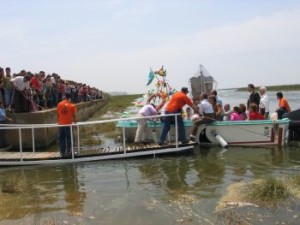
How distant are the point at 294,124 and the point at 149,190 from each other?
710 centimetres

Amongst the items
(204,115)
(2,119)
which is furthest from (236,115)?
(2,119)

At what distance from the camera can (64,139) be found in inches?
488

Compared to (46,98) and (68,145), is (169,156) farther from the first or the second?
(46,98)

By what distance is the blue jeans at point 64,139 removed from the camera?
12200 mm

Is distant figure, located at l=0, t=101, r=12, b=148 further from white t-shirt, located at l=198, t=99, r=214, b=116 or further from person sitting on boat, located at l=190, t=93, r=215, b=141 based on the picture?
white t-shirt, located at l=198, t=99, r=214, b=116

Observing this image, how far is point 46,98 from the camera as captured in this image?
61.8 ft

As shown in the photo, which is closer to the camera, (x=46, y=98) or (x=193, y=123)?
(x=193, y=123)

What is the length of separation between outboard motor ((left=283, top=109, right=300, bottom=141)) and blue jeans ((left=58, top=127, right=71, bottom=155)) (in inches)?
280

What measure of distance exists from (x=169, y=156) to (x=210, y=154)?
1.31m

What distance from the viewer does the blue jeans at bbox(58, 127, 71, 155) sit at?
12.2m

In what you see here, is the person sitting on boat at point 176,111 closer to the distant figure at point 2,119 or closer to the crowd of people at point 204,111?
the crowd of people at point 204,111

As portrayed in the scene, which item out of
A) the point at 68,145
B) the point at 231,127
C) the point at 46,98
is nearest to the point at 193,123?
the point at 231,127

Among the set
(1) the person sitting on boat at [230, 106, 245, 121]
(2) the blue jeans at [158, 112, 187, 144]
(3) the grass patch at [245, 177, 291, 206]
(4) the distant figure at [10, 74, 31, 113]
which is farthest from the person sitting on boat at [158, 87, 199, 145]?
(4) the distant figure at [10, 74, 31, 113]

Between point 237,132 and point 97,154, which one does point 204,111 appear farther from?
point 97,154
